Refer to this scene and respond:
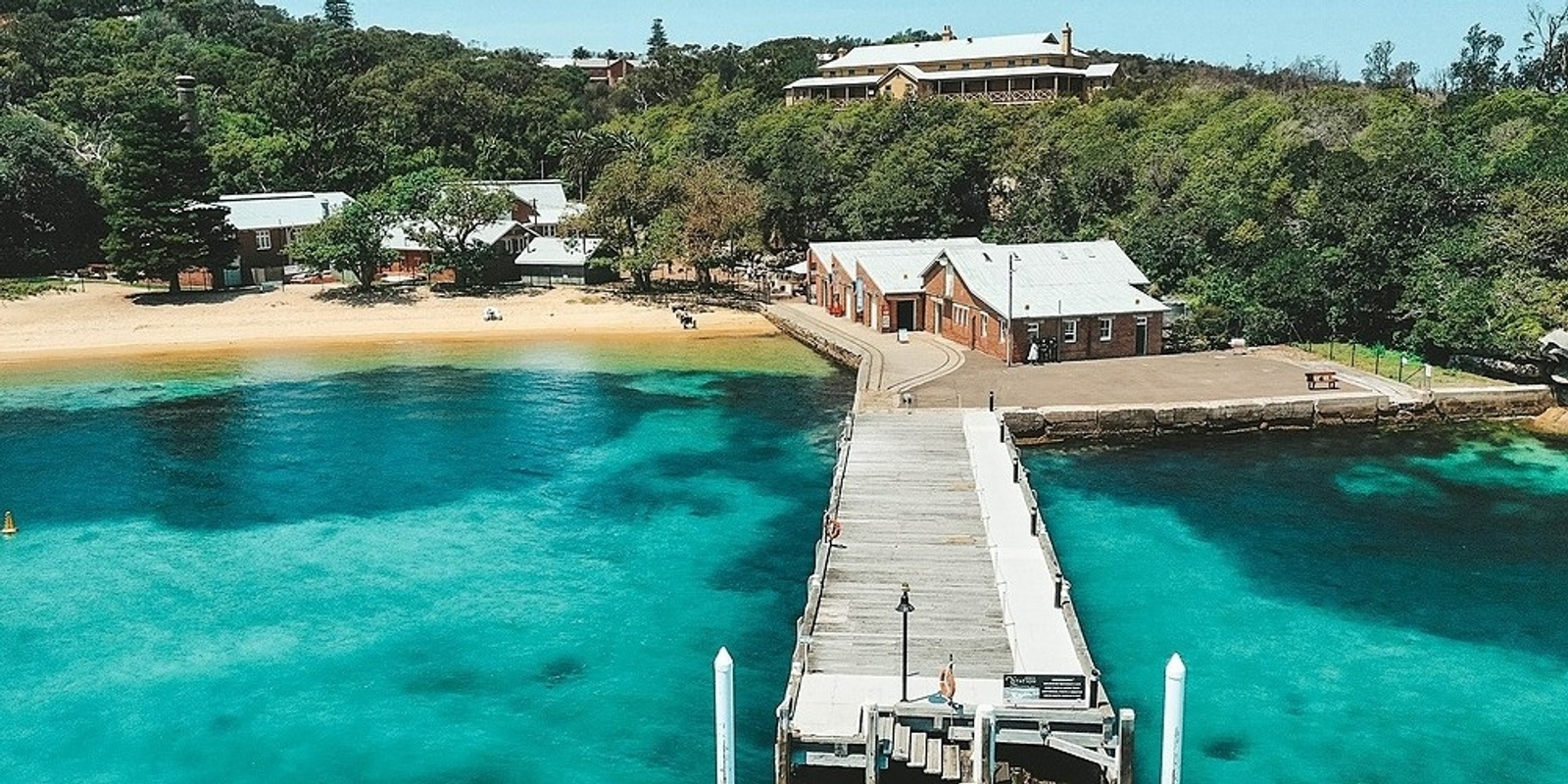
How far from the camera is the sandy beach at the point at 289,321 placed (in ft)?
217

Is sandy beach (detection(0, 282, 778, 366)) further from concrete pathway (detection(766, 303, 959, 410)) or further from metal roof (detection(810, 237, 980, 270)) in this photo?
metal roof (detection(810, 237, 980, 270))

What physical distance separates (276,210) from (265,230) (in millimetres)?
2911

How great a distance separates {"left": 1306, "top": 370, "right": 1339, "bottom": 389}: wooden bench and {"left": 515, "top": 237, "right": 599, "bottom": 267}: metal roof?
4586 cm

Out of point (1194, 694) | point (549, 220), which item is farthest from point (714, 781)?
point (549, 220)

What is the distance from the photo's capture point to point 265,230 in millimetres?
78688

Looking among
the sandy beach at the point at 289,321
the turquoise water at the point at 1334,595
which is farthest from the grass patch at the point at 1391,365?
the sandy beach at the point at 289,321

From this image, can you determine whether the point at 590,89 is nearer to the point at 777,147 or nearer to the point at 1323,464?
the point at 777,147

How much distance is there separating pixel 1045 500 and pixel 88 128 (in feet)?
280

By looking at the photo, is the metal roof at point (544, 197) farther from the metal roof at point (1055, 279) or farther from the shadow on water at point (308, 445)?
the metal roof at point (1055, 279)

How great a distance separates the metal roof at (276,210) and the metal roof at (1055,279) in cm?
4278

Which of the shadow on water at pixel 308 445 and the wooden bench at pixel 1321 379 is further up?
the wooden bench at pixel 1321 379

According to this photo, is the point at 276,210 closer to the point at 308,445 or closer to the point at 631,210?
the point at 631,210

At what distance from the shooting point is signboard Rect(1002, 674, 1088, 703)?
70.1ft

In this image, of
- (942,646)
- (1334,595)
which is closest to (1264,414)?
(1334,595)
